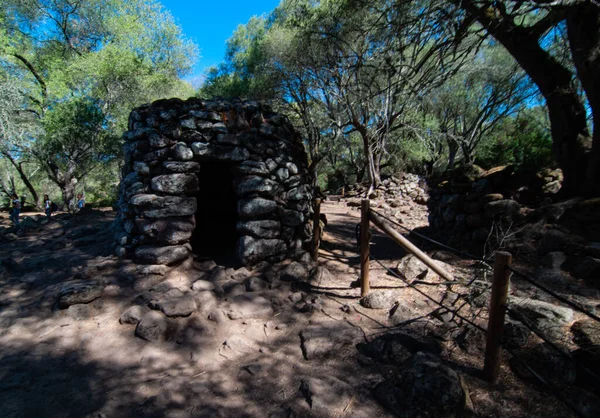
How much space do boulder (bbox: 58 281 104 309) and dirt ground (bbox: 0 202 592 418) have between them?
8 cm

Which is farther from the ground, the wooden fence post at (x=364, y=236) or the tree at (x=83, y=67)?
the tree at (x=83, y=67)

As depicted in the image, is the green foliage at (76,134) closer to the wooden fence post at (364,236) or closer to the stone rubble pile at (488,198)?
the wooden fence post at (364,236)

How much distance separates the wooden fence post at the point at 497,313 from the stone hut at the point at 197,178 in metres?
2.98

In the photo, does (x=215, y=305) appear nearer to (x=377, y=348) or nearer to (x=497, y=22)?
(x=377, y=348)

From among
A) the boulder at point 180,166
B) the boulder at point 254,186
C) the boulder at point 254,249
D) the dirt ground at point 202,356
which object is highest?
the boulder at point 180,166

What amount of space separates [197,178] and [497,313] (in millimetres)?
3967

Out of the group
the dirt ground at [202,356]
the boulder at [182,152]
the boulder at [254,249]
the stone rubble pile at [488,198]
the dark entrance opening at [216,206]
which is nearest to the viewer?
the dirt ground at [202,356]

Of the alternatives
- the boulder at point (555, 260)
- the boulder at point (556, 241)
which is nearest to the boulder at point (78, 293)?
the boulder at point (555, 260)

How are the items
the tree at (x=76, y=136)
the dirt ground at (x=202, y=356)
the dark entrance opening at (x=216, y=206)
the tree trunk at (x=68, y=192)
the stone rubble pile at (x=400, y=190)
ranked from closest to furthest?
1. the dirt ground at (x=202, y=356)
2. the dark entrance opening at (x=216, y=206)
3. the tree at (x=76, y=136)
4. the tree trunk at (x=68, y=192)
5. the stone rubble pile at (x=400, y=190)

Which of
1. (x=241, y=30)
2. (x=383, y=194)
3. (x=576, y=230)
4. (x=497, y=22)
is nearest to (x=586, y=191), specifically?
(x=576, y=230)

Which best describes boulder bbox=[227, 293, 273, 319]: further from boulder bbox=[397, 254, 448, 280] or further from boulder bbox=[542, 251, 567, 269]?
boulder bbox=[542, 251, 567, 269]

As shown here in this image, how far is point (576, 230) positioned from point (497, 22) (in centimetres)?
333

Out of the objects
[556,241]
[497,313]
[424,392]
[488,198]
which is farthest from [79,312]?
[488,198]

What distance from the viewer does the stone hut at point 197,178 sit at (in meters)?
4.33
